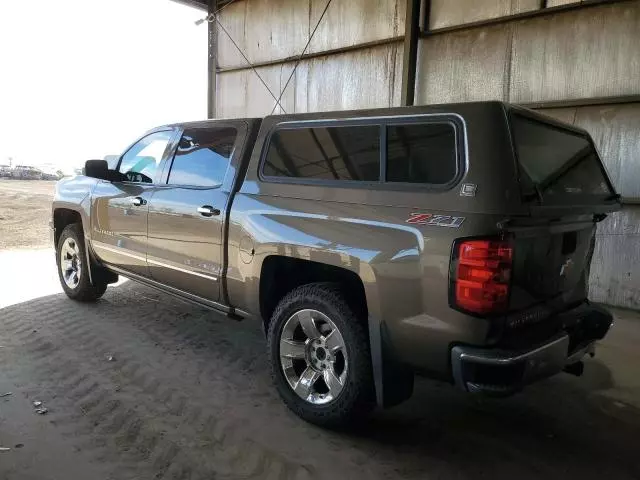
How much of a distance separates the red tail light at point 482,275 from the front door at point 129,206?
9.67ft

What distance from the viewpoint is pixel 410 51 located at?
771 centimetres

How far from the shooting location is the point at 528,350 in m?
2.46

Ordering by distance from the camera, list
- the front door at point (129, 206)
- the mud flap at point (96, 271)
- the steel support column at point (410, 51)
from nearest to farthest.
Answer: the front door at point (129, 206)
the mud flap at point (96, 271)
the steel support column at point (410, 51)

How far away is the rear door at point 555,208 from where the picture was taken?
2484 millimetres

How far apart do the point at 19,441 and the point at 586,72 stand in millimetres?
6909

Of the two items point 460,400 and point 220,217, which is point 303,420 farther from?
point 220,217

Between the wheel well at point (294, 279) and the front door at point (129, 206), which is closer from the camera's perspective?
the wheel well at point (294, 279)

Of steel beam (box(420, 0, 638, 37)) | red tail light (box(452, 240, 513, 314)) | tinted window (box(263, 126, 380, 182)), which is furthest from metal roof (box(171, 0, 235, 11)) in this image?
red tail light (box(452, 240, 513, 314))

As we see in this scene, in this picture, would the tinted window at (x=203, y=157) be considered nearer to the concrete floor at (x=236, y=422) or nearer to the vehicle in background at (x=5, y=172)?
the concrete floor at (x=236, y=422)

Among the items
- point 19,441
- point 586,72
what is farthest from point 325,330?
point 586,72

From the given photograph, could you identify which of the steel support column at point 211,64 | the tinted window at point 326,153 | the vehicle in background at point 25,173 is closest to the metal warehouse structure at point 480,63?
the steel support column at point 211,64

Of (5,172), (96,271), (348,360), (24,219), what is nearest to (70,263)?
(96,271)

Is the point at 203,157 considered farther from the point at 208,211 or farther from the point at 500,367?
the point at 500,367

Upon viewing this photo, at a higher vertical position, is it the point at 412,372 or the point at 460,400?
the point at 412,372
